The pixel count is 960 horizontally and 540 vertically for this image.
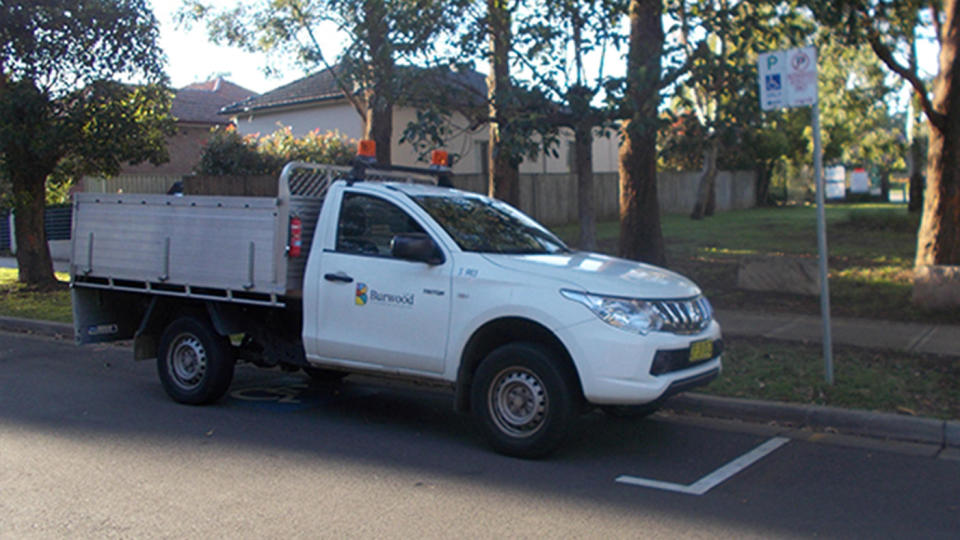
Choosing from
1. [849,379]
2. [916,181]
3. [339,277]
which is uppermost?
[916,181]

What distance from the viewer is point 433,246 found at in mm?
6629

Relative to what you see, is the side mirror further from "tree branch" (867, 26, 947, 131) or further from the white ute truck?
"tree branch" (867, 26, 947, 131)

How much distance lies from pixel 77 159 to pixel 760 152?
3343 cm

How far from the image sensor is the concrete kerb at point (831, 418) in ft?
22.3

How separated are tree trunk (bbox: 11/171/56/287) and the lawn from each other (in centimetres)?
1072

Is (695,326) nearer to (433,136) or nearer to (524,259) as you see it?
(524,259)

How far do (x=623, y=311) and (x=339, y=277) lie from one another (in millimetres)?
2320

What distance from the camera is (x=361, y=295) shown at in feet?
22.8

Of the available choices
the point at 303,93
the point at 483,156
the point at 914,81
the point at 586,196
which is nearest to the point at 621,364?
the point at 586,196

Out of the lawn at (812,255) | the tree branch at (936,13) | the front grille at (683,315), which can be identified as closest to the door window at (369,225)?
the front grille at (683,315)

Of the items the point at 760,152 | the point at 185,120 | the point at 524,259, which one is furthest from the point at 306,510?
the point at 760,152

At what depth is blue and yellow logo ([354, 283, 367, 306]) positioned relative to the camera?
693cm

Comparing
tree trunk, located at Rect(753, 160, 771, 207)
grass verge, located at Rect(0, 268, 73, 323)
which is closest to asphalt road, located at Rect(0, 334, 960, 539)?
grass verge, located at Rect(0, 268, 73, 323)

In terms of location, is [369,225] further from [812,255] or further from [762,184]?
[762,184]
